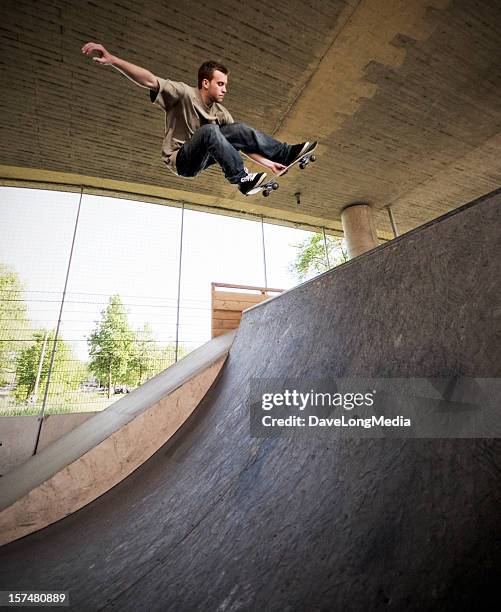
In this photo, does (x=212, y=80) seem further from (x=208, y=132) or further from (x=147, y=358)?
(x=147, y=358)

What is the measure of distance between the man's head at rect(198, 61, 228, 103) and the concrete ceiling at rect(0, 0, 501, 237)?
7.11ft

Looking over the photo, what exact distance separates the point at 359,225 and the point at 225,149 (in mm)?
6660

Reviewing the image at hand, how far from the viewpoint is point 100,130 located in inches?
207

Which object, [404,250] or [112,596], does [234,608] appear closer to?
[112,596]

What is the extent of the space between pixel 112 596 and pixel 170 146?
9.38 feet

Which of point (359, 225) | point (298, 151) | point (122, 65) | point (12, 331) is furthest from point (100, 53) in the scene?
point (359, 225)

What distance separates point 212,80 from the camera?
2.42 metres

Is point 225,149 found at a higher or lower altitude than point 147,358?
higher

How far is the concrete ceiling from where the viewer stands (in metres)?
3.82

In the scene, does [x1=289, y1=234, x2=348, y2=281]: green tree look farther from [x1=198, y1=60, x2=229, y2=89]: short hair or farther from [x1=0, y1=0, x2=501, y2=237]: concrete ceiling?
[x1=198, y1=60, x2=229, y2=89]: short hair

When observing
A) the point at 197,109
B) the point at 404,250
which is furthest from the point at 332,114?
the point at 404,250

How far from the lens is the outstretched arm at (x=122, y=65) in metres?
1.95

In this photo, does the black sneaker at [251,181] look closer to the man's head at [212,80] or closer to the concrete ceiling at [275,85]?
the man's head at [212,80]

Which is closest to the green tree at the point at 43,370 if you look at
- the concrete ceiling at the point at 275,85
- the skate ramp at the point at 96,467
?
the concrete ceiling at the point at 275,85
